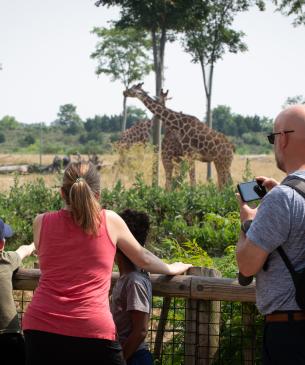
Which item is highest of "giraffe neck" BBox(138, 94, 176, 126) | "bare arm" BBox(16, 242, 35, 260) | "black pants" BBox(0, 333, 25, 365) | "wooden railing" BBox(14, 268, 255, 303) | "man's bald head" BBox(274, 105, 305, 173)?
"giraffe neck" BBox(138, 94, 176, 126)

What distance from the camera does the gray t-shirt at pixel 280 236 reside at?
2.45 m

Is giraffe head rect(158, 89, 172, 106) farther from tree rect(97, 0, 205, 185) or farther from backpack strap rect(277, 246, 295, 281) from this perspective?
backpack strap rect(277, 246, 295, 281)

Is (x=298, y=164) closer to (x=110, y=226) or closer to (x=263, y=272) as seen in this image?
(x=263, y=272)

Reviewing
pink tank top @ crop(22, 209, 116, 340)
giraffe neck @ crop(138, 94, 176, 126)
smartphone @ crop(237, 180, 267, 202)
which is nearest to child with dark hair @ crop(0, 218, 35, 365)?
pink tank top @ crop(22, 209, 116, 340)

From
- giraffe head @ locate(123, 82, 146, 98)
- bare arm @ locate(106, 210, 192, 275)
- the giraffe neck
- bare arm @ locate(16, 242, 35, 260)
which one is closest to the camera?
bare arm @ locate(106, 210, 192, 275)

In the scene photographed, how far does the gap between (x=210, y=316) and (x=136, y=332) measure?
56 cm

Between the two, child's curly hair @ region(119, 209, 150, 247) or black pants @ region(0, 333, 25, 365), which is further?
black pants @ region(0, 333, 25, 365)

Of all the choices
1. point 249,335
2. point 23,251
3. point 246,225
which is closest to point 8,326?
point 23,251

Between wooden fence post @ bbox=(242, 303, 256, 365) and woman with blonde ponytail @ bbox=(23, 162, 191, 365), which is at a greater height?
woman with blonde ponytail @ bbox=(23, 162, 191, 365)

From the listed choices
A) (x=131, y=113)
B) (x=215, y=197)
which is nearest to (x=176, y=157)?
(x=215, y=197)

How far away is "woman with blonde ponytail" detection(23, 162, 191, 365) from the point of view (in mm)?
2928

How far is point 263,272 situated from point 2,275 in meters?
1.50

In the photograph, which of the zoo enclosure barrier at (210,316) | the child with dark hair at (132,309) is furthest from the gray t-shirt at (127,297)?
the zoo enclosure barrier at (210,316)

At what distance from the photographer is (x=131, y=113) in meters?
83.3
